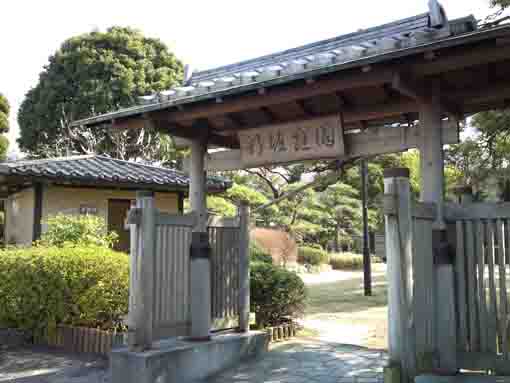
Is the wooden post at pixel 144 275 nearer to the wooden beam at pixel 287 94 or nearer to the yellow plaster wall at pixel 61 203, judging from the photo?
the wooden beam at pixel 287 94

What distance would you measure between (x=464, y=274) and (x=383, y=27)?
3.55 metres

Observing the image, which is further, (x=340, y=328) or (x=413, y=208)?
(x=340, y=328)

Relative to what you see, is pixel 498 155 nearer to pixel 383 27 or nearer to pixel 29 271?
pixel 383 27

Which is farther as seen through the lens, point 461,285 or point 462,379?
point 461,285

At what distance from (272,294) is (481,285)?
4.52 meters

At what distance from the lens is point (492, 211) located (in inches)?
191

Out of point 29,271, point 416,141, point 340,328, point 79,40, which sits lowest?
point 340,328

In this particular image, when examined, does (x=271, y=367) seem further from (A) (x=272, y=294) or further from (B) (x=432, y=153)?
(B) (x=432, y=153)


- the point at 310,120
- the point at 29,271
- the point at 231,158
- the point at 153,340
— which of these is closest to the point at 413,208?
the point at 310,120

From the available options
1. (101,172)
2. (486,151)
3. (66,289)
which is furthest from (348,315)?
(101,172)

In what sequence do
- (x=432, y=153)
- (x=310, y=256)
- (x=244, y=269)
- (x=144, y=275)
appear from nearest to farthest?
1. (x=432, y=153)
2. (x=144, y=275)
3. (x=244, y=269)
4. (x=310, y=256)

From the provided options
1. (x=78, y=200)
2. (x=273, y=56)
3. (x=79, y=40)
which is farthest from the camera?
(x=79, y=40)

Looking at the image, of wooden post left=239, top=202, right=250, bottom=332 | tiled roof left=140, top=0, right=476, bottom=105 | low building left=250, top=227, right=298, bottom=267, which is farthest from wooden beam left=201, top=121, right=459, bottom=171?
low building left=250, top=227, right=298, bottom=267

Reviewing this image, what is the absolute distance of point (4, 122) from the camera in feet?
64.0
